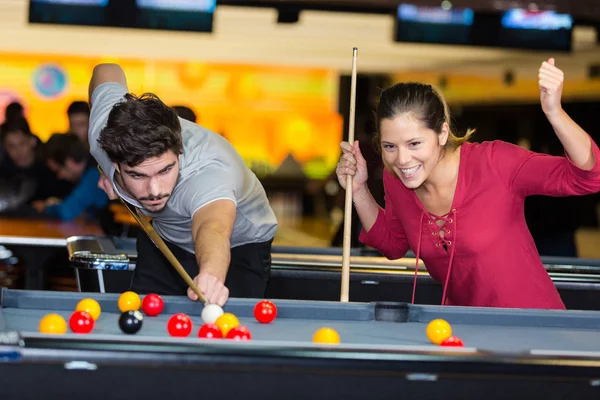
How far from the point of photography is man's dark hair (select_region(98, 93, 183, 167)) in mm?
2387

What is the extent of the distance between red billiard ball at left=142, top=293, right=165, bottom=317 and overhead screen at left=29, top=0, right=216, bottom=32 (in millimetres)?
3431

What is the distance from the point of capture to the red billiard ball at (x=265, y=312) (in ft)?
7.12

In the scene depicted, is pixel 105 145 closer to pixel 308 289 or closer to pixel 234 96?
pixel 308 289

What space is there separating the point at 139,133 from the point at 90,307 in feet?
1.70

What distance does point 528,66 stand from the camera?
10.6 m

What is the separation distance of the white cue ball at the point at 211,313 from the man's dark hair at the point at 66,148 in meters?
3.51

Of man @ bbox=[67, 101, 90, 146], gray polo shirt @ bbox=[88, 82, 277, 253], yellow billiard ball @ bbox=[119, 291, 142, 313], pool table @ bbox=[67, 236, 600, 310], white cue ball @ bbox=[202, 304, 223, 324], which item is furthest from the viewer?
man @ bbox=[67, 101, 90, 146]

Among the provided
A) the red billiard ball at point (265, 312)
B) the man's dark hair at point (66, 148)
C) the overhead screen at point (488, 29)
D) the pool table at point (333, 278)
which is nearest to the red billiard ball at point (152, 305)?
A: the red billiard ball at point (265, 312)

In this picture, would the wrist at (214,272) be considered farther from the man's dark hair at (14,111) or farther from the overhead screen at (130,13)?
the man's dark hair at (14,111)

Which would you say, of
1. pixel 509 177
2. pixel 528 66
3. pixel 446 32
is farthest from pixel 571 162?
pixel 528 66

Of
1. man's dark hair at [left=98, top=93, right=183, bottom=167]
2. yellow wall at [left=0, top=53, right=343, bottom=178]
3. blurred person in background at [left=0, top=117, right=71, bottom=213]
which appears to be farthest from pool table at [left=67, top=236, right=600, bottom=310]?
yellow wall at [left=0, top=53, right=343, bottom=178]

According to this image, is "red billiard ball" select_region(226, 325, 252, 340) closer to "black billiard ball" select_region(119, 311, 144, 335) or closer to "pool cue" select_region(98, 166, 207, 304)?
"black billiard ball" select_region(119, 311, 144, 335)

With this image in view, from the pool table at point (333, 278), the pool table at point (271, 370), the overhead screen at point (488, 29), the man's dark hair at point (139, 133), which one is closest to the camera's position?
the pool table at point (271, 370)

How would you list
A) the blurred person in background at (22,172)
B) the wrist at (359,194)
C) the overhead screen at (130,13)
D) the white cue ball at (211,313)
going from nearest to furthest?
the white cue ball at (211,313) < the wrist at (359,194) < the overhead screen at (130,13) < the blurred person in background at (22,172)
